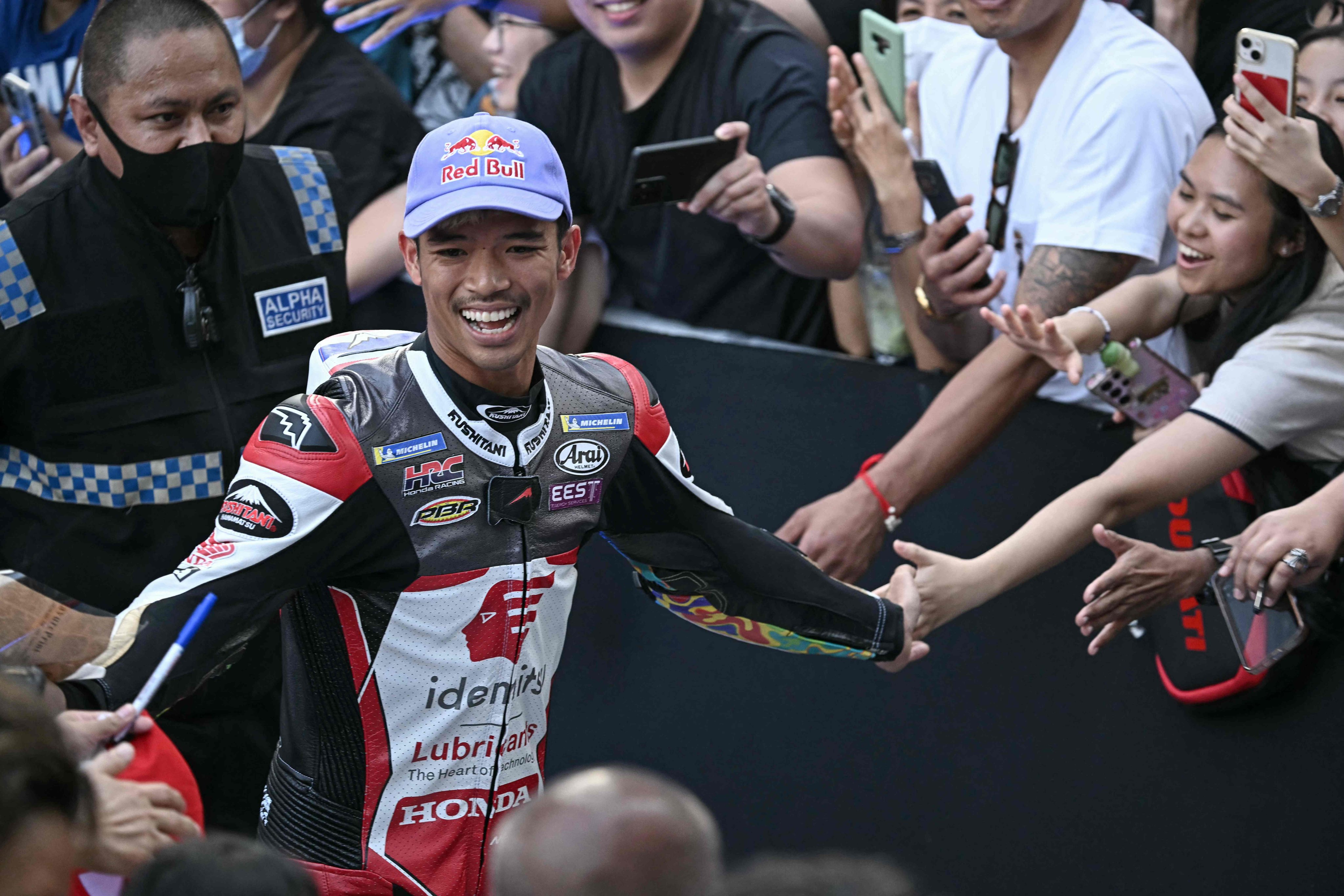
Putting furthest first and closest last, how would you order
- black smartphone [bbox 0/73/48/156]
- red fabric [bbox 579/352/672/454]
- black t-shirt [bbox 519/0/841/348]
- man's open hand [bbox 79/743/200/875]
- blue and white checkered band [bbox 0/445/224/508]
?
black smartphone [bbox 0/73/48/156], black t-shirt [bbox 519/0/841/348], blue and white checkered band [bbox 0/445/224/508], red fabric [bbox 579/352/672/454], man's open hand [bbox 79/743/200/875]

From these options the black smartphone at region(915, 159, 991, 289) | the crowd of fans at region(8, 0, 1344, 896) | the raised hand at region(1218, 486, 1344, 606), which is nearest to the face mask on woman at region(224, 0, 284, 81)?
the crowd of fans at region(8, 0, 1344, 896)

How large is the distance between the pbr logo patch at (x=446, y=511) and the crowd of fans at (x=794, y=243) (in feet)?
3.99

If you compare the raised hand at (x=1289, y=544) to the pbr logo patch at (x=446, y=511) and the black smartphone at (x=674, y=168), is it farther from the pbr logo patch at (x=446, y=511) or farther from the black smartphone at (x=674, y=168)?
the pbr logo patch at (x=446, y=511)

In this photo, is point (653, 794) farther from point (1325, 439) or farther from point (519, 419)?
point (1325, 439)

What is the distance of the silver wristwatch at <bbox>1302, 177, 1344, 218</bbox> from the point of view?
3180 mm

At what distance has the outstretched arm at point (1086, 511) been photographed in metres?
3.38

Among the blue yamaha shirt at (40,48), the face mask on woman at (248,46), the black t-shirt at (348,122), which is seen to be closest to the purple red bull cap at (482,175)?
the black t-shirt at (348,122)

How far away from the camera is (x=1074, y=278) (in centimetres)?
380

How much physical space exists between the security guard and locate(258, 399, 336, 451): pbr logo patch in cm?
123

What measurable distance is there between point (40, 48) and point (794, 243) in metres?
2.96

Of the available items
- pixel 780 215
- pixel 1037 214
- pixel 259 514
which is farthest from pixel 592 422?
pixel 1037 214

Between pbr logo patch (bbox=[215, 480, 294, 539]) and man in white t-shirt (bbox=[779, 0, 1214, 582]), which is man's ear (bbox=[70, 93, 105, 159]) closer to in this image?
pbr logo patch (bbox=[215, 480, 294, 539])

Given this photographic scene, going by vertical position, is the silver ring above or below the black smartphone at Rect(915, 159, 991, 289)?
below

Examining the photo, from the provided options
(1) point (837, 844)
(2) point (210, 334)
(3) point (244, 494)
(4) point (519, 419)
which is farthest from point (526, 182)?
→ (1) point (837, 844)
